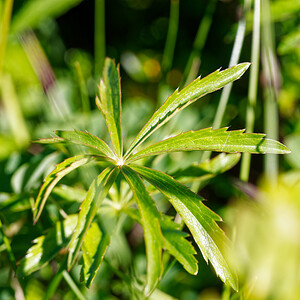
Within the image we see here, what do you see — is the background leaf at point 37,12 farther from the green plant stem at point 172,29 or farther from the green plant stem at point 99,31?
the green plant stem at point 172,29

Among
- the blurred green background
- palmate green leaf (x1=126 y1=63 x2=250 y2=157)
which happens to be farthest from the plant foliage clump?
the blurred green background

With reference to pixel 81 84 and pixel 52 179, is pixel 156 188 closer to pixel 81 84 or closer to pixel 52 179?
pixel 52 179

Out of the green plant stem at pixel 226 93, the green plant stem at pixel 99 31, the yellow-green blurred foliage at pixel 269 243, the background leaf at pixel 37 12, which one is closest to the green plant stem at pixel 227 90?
the green plant stem at pixel 226 93

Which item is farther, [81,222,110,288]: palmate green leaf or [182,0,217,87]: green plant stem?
[182,0,217,87]: green plant stem

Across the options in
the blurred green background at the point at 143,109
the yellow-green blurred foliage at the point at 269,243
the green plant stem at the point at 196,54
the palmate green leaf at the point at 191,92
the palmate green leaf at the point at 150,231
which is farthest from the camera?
the green plant stem at the point at 196,54

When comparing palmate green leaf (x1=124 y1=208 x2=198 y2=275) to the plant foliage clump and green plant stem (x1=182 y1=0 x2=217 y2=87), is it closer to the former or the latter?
the plant foliage clump

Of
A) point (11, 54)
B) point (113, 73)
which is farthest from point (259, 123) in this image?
point (11, 54)

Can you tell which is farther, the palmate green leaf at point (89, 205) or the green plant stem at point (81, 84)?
the green plant stem at point (81, 84)
